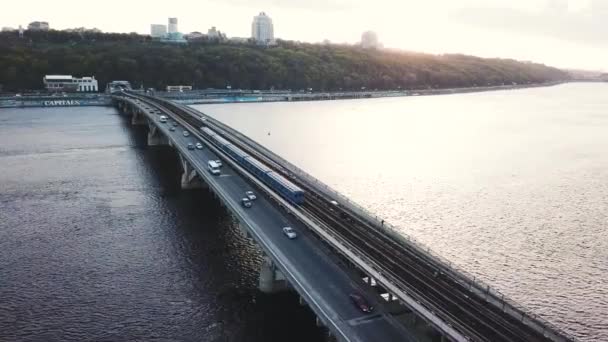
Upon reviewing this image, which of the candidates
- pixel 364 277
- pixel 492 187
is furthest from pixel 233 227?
pixel 492 187

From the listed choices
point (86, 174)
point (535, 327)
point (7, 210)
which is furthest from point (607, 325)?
point (86, 174)

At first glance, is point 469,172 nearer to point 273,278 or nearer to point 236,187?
point 236,187

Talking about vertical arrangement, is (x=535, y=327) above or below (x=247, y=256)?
above

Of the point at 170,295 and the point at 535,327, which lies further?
the point at 170,295

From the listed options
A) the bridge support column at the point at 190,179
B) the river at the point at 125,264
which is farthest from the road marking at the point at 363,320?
the bridge support column at the point at 190,179

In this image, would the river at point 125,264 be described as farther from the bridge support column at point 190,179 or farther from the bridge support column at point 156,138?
the bridge support column at point 156,138

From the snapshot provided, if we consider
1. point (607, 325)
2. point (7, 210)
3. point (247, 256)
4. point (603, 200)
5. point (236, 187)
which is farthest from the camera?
point (603, 200)
